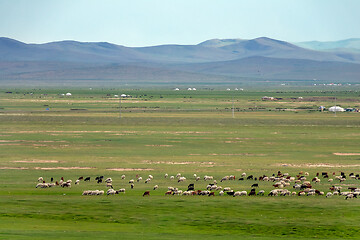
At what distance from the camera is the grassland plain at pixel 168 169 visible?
30.8m

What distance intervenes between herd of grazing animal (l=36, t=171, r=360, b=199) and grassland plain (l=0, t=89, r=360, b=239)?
1.64 ft

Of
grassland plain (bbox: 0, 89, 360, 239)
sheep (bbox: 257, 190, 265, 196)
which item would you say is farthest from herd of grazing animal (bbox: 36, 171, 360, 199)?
grassland plain (bbox: 0, 89, 360, 239)

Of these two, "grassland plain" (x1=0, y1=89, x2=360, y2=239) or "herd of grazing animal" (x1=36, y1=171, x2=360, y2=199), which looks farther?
"herd of grazing animal" (x1=36, y1=171, x2=360, y2=199)

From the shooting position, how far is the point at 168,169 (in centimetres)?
4788

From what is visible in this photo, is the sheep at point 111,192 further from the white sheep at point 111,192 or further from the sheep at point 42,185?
the sheep at point 42,185

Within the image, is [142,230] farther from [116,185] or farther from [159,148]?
[159,148]

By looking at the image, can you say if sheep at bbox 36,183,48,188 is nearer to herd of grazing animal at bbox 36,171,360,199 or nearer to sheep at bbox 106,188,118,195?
herd of grazing animal at bbox 36,171,360,199

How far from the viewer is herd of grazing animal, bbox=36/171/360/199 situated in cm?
3747

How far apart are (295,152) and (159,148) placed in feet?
36.0

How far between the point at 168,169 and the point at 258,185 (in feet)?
28.5

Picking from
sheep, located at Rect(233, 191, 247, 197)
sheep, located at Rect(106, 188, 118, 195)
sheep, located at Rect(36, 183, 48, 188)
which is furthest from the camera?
sheep, located at Rect(36, 183, 48, 188)

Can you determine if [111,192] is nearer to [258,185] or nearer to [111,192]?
[111,192]

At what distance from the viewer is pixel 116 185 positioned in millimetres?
40531

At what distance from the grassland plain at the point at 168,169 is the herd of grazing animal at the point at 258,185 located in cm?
A: 50
